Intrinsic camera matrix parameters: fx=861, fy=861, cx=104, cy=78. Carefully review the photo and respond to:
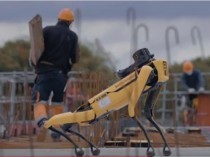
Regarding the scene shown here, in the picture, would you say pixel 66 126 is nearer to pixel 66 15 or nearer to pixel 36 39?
pixel 36 39

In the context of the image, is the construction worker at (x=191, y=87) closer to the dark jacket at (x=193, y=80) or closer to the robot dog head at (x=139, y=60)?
the dark jacket at (x=193, y=80)

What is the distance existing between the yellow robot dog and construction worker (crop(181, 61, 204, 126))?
8.59 metres

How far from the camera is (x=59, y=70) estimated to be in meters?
9.84

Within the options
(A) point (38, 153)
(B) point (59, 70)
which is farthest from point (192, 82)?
(A) point (38, 153)

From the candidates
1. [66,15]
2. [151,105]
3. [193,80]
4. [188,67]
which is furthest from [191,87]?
[151,105]

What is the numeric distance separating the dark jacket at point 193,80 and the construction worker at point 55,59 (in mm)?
6742

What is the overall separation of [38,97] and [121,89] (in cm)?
199

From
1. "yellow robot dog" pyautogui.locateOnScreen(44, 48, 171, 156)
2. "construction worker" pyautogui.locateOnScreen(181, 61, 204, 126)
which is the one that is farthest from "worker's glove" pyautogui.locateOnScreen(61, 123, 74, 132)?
"construction worker" pyautogui.locateOnScreen(181, 61, 204, 126)

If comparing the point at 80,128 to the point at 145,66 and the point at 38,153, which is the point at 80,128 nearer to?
the point at 38,153

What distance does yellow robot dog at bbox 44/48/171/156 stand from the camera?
24.8 feet

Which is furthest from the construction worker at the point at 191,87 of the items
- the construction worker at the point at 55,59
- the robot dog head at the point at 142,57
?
the robot dog head at the point at 142,57

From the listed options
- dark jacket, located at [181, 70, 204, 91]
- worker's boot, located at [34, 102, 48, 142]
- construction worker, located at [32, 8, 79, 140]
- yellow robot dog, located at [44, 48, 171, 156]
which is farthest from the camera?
dark jacket, located at [181, 70, 204, 91]

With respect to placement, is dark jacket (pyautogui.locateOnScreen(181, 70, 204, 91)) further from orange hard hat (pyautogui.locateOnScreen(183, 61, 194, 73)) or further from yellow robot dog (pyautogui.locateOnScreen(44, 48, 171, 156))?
yellow robot dog (pyautogui.locateOnScreen(44, 48, 171, 156))

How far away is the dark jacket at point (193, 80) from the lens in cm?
1636
